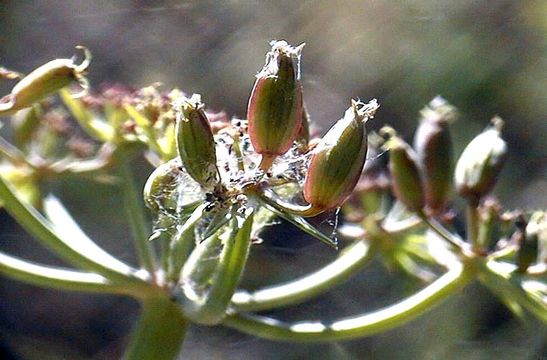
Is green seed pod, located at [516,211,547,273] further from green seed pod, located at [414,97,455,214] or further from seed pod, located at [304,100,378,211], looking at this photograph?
seed pod, located at [304,100,378,211]

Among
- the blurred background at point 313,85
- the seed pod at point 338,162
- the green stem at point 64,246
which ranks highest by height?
the seed pod at point 338,162

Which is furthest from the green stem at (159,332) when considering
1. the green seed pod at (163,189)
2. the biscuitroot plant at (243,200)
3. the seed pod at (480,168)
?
the seed pod at (480,168)

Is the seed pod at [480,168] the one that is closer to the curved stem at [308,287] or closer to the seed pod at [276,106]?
the curved stem at [308,287]

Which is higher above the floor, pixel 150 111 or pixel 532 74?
pixel 150 111

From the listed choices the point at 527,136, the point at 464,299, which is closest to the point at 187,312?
the point at 464,299

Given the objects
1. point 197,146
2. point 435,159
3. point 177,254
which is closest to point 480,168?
point 435,159

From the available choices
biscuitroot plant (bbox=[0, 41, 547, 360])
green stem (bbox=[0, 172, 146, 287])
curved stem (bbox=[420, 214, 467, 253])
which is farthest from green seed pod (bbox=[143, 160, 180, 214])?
curved stem (bbox=[420, 214, 467, 253])

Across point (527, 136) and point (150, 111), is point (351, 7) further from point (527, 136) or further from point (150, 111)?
point (150, 111)

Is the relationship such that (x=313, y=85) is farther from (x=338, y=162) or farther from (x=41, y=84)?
(x=338, y=162)
